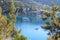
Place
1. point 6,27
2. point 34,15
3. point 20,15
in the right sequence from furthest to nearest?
point 34,15
point 20,15
point 6,27

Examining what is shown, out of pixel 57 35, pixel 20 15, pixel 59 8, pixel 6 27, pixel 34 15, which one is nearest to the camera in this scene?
pixel 57 35

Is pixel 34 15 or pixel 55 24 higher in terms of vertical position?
pixel 55 24

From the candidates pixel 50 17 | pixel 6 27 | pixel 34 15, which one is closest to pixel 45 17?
pixel 50 17

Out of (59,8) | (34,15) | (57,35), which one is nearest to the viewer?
(57,35)

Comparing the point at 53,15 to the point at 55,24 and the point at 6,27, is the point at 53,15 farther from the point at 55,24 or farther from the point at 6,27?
the point at 6,27

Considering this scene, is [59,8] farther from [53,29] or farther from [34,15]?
[34,15]

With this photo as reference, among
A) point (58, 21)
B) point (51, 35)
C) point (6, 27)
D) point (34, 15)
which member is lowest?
point (34, 15)

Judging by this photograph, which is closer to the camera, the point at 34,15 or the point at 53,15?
the point at 53,15

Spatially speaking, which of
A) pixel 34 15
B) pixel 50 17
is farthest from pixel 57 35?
pixel 34 15

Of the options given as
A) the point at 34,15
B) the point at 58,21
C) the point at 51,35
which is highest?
the point at 58,21
